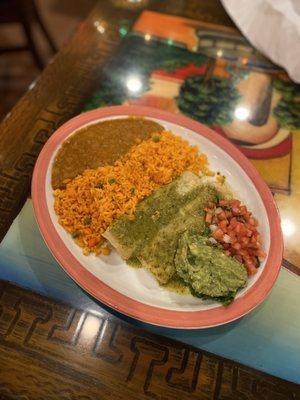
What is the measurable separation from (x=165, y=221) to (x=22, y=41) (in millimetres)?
3526

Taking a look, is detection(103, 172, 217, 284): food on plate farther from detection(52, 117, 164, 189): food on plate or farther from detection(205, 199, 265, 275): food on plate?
detection(52, 117, 164, 189): food on plate

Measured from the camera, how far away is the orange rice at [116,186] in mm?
1721

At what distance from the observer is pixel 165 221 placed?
1.82 meters

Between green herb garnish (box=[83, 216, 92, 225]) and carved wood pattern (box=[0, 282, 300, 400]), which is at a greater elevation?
green herb garnish (box=[83, 216, 92, 225])

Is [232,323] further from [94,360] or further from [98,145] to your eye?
[98,145]

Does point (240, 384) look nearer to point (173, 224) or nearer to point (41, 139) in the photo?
point (173, 224)

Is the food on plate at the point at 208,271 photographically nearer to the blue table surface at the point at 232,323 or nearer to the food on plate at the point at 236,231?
the food on plate at the point at 236,231

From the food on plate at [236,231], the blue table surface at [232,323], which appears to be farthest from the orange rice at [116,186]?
the food on plate at [236,231]

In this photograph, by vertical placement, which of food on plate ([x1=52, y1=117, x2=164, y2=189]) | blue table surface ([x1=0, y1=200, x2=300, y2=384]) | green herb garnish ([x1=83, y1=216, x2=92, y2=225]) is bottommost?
blue table surface ([x1=0, y1=200, x2=300, y2=384])

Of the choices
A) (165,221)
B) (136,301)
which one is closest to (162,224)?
(165,221)

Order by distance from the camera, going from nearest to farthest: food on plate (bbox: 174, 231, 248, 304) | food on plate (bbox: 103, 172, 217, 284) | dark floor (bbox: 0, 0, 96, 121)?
food on plate (bbox: 174, 231, 248, 304), food on plate (bbox: 103, 172, 217, 284), dark floor (bbox: 0, 0, 96, 121)

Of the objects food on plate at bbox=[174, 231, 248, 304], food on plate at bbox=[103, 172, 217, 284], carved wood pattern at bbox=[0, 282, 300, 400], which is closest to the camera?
carved wood pattern at bbox=[0, 282, 300, 400]

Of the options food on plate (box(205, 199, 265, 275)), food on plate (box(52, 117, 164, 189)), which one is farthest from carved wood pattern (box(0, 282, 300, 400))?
food on plate (box(52, 117, 164, 189))

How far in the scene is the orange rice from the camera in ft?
5.65
